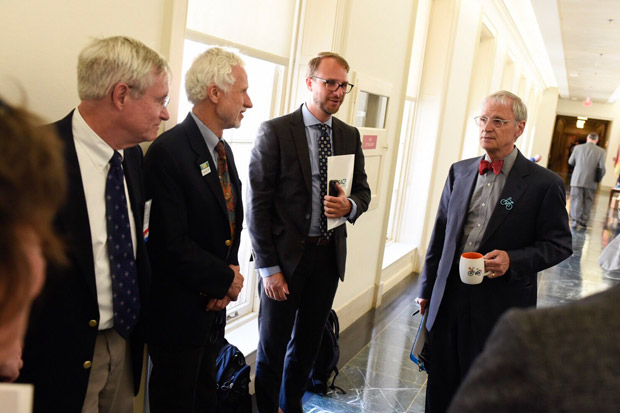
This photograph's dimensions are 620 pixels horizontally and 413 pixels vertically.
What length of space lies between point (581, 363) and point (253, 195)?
7.10 feet

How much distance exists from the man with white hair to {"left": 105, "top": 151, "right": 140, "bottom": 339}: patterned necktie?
11.9m

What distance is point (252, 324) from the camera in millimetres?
3508

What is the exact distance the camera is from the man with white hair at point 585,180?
462 inches

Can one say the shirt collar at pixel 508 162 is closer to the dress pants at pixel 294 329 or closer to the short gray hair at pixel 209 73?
the dress pants at pixel 294 329

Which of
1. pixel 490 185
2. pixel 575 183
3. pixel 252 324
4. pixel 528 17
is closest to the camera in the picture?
pixel 490 185

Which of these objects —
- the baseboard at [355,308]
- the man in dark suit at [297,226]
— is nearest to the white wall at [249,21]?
the man in dark suit at [297,226]

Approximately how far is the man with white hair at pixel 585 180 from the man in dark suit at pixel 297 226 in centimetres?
1063

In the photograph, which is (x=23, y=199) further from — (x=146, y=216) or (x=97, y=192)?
(x=146, y=216)

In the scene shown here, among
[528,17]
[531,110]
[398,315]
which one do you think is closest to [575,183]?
[528,17]

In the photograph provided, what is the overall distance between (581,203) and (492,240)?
10.8 metres

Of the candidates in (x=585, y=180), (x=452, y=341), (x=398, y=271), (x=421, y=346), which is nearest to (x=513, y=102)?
(x=452, y=341)

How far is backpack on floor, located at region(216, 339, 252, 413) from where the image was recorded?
2480 mm

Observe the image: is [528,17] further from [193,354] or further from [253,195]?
[193,354]

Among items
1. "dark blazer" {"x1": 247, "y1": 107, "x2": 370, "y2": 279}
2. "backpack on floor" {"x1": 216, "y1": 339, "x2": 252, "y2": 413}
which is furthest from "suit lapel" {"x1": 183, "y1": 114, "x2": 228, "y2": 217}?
"backpack on floor" {"x1": 216, "y1": 339, "x2": 252, "y2": 413}
